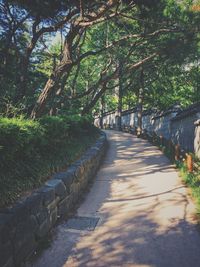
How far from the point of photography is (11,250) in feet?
14.6

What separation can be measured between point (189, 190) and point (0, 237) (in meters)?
6.22

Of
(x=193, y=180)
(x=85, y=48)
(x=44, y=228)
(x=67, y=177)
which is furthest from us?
(x=85, y=48)

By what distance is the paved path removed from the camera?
522 centimetres

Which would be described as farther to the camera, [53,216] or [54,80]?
[54,80]

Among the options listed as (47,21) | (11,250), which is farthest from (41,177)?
(47,21)

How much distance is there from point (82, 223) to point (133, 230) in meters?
1.19

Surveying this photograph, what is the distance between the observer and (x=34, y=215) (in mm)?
5305

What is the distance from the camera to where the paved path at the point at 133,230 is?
522cm

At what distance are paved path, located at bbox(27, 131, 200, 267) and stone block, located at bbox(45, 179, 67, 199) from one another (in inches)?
27.6

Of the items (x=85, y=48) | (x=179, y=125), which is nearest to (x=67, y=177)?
(x=179, y=125)

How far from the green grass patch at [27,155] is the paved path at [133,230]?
1.22m

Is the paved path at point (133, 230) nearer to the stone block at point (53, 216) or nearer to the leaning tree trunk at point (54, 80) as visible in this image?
the stone block at point (53, 216)

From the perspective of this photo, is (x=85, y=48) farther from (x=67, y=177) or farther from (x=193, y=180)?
(x=67, y=177)

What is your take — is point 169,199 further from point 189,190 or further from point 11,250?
point 11,250
